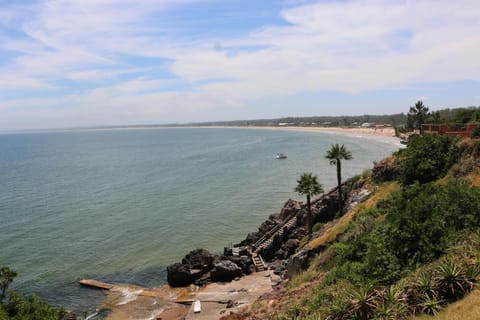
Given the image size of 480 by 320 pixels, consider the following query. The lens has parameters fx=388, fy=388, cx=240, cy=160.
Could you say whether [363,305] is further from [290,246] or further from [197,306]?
[290,246]

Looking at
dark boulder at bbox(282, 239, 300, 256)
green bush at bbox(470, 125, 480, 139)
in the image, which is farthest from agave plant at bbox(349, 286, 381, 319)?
dark boulder at bbox(282, 239, 300, 256)

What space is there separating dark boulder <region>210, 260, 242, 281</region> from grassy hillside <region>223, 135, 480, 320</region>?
11.0 metres

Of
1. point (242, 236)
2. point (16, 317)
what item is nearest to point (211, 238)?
point (242, 236)

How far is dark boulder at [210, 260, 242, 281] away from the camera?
1474 inches

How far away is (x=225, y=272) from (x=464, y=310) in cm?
2751

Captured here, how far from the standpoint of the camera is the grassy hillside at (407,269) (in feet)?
44.2

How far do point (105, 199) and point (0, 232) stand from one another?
2161 cm

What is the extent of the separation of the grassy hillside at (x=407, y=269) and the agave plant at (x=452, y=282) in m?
0.03

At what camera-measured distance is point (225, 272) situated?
123 ft

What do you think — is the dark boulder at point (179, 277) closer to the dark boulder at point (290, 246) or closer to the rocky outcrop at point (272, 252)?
the rocky outcrop at point (272, 252)

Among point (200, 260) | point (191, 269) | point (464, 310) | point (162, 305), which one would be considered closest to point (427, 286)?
point (464, 310)

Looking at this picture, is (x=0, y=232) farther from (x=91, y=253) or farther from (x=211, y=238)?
(x=211, y=238)

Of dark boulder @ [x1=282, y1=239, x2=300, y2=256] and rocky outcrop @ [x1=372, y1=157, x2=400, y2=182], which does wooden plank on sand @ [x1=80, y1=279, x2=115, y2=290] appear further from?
rocky outcrop @ [x1=372, y1=157, x2=400, y2=182]

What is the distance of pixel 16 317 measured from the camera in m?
18.0
